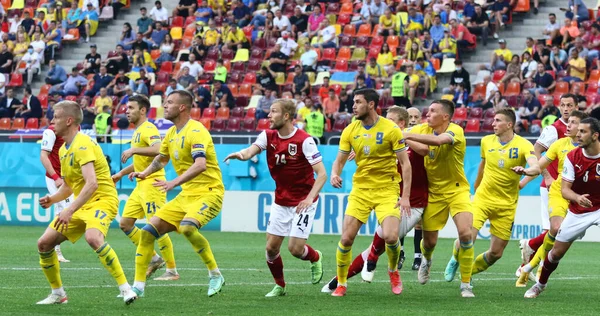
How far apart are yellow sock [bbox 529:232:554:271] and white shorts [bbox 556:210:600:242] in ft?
5.28

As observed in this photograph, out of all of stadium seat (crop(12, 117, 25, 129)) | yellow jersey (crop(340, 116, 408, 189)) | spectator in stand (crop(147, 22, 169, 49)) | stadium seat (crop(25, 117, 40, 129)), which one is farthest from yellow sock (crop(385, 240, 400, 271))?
spectator in stand (crop(147, 22, 169, 49))

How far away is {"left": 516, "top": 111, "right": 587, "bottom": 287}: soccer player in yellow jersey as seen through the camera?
45.3ft

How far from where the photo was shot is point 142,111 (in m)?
15.1

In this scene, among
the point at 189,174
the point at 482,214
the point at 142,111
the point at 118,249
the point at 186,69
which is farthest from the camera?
the point at 186,69

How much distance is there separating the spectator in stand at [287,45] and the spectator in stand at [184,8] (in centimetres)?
494

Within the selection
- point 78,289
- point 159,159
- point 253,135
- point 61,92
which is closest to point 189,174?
point 159,159

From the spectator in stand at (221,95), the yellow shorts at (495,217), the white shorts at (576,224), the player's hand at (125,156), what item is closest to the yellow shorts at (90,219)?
the player's hand at (125,156)

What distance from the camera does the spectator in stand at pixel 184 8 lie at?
36219 mm

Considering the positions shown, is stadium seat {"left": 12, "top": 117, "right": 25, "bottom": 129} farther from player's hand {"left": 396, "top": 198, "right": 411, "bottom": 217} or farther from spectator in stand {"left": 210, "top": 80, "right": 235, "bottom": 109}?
player's hand {"left": 396, "top": 198, "right": 411, "bottom": 217}

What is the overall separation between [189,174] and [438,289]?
3890mm

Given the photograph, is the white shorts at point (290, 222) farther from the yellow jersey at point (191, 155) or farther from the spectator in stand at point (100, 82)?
the spectator in stand at point (100, 82)

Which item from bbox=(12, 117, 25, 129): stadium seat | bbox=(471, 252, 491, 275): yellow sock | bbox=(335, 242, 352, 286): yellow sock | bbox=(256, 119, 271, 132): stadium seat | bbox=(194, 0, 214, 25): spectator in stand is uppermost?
bbox=(335, 242, 352, 286): yellow sock

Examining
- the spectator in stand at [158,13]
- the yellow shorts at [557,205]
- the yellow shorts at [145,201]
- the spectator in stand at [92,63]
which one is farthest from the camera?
the spectator in stand at [158,13]

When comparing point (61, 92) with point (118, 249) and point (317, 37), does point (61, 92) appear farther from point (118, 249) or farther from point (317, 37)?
point (118, 249)
